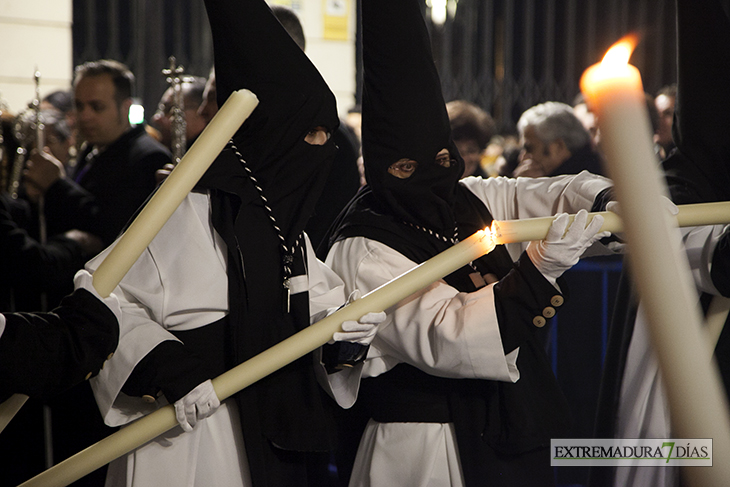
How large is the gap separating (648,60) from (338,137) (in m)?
9.73

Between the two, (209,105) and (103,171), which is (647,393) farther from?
(103,171)

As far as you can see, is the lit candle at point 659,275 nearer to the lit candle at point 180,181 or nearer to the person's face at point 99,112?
the lit candle at point 180,181

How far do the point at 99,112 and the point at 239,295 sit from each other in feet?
8.34

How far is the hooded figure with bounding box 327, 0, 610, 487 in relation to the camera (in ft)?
7.29

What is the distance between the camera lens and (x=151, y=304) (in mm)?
2168

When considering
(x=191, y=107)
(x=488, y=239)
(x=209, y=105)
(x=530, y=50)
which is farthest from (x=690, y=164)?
(x=530, y=50)

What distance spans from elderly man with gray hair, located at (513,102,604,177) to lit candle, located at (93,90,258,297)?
298cm

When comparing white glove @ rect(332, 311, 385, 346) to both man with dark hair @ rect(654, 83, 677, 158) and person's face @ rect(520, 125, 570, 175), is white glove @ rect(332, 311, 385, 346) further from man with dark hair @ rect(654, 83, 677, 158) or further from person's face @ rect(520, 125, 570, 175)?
man with dark hair @ rect(654, 83, 677, 158)

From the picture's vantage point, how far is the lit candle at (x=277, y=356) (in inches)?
77.0

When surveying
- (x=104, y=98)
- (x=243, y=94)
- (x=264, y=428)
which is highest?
(x=104, y=98)

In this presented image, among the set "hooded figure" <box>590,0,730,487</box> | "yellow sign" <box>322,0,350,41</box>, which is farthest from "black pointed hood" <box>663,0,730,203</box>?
"yellow sign" <box>322,0,350,41</box>

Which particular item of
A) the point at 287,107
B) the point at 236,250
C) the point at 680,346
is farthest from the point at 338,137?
the point at 680,346

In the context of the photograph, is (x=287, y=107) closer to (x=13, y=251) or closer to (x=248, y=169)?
(x=248, y=169)

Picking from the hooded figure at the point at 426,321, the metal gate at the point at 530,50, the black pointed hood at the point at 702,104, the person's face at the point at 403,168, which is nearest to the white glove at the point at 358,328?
the hooded figure at the point at 426,321
